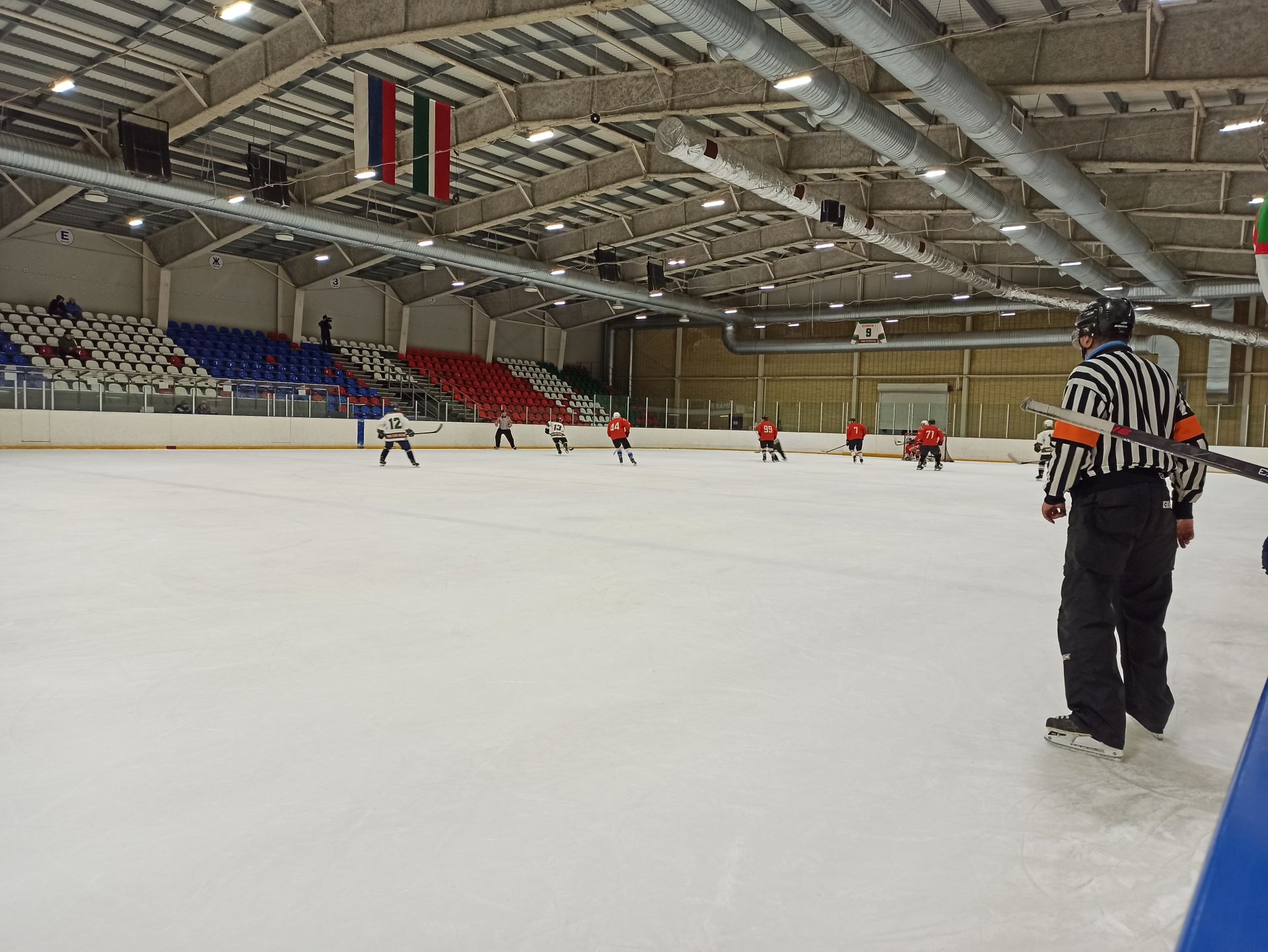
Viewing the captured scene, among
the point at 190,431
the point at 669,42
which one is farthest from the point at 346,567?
the point at 190,431

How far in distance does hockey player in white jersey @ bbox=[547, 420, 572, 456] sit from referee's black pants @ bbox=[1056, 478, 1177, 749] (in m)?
22.0

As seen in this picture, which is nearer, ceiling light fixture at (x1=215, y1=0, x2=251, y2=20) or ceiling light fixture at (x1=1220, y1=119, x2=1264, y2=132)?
ceiling light fixture at (x1=215, y1=0, x2=251, y2=20)

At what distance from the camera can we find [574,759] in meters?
2.51

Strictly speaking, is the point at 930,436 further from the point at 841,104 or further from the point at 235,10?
the point at 235,10

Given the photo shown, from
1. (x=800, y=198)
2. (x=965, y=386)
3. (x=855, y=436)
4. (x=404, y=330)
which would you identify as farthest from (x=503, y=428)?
(x=965, y=386)

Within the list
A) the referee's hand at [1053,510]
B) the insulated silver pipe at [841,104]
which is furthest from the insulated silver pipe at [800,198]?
the referee's hand at [1053,510]

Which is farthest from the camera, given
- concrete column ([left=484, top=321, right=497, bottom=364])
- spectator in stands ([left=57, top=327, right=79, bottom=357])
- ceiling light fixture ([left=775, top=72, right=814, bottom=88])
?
concrete column ([left=484, top=321, right=497, bottom=364])

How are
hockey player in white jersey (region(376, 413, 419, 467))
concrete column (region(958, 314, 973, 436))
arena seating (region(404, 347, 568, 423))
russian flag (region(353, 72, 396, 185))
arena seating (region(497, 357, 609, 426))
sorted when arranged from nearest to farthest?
russian flag (region(353, 72, 396, 185)) → hockey player in white jersey (region(376, 413, 419, 467)) → arena seating (region(404, 347, 568, 423)) → concrete column (region(958, 314, 973, 436)) → arena seating (region(497, 357, 609, 426))

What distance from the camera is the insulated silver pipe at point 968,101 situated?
9867 millimetres

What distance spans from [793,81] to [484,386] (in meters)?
25.5

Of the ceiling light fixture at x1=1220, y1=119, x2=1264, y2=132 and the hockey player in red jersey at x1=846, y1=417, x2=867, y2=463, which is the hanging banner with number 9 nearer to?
the hockey player in red jersey at x1=846, y1=417, x2=867, y2=463

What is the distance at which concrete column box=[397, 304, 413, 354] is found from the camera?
34697 mm

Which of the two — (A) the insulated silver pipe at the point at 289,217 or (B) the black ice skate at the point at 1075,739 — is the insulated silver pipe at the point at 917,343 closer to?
(A) the insulated silver pipe at the point at 289,217

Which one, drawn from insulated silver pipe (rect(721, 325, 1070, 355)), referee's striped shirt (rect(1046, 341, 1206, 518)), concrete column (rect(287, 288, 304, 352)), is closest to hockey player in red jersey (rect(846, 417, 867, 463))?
insulated silver pipe (rect(721, 325, 1070, 355))
